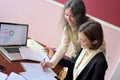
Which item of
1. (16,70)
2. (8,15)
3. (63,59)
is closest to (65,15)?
(63,59)

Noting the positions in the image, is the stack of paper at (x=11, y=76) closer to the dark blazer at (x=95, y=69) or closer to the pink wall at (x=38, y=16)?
the dark blazer at (x=95, y=69)

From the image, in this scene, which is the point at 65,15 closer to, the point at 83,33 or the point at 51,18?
the point at 83,33

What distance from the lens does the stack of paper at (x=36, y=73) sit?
170 cm

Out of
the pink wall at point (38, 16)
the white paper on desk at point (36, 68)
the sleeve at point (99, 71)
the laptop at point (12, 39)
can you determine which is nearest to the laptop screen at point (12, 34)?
the laptop at point (12, 39)

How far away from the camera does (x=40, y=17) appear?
11.0ft

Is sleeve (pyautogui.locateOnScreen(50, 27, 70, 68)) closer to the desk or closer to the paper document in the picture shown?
the desk

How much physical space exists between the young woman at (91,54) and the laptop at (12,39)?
0.58 metres

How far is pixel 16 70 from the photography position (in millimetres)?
1743

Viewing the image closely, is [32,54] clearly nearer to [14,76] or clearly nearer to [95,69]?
[14,76]

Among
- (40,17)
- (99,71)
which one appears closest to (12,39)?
(99,71)

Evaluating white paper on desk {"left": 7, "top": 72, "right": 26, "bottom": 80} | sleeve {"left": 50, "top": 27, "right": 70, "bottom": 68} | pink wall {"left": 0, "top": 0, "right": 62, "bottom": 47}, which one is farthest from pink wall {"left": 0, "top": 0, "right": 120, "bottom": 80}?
white paper on desk {"left": 7, "top": 72, "right": 26, "bottom": 80}

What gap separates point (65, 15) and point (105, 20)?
1.13m

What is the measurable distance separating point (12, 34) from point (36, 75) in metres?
0.49

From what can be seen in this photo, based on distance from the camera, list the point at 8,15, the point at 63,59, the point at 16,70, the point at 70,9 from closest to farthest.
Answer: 1. the point at 16,70
2. the point at 70,9
3. the point at 63,59
4. the point at 8,15
